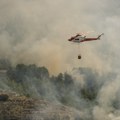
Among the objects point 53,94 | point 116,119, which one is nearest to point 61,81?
point 53,94

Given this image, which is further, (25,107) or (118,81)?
(118,81)

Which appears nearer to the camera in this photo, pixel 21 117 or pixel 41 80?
pixel 21 117

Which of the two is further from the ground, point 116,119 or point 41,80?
point 41,80

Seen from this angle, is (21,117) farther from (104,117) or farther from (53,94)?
(104,117)

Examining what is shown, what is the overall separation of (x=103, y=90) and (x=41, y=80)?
11.9 metres

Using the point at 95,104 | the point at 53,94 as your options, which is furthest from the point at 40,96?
the point at 95,104

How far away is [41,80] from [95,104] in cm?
1111

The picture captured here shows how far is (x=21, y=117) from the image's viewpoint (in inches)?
4690

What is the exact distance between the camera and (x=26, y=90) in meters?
124

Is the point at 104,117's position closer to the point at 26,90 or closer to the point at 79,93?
the point at 79,93

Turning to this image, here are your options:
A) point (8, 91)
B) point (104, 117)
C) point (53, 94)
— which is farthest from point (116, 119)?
point (8, 91)

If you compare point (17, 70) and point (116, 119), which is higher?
point (17, 70)

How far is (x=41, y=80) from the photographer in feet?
419

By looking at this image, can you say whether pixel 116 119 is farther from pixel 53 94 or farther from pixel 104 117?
pixel 53 94
